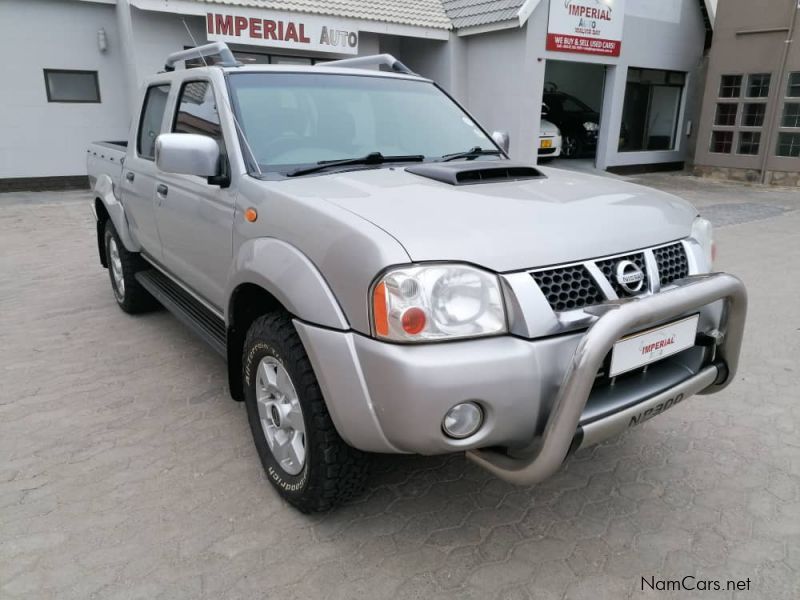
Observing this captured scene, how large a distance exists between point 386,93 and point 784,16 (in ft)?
45.1

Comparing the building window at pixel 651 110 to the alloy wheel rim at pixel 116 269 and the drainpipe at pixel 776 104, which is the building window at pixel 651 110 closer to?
the drainpipe at pixel 776 104

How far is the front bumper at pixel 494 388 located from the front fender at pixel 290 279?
0.06 m

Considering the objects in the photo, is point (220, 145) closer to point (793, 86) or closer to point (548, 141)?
point (548, 141)

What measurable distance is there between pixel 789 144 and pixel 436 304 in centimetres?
1496

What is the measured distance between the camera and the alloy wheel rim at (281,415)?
8.18 ft

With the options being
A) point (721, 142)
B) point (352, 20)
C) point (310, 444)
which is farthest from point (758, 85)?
point (310, 444)

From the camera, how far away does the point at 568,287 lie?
83.7 inches

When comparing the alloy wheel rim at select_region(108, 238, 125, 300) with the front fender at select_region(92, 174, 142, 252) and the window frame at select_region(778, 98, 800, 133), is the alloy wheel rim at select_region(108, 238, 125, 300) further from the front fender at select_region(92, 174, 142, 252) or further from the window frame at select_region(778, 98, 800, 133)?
the window frame at select_region(778, 98, 800, 133)

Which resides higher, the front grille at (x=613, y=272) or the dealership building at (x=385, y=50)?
the dealership building at (x=385, y=50)

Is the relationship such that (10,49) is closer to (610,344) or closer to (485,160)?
(485,160)

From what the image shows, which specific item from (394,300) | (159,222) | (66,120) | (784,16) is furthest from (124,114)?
(784,16)

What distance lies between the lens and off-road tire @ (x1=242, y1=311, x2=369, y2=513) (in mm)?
2287

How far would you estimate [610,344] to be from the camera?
193 centimetres

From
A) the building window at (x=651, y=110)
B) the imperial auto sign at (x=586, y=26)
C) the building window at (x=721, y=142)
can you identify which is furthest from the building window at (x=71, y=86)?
the building window at (x=721, y=142)
